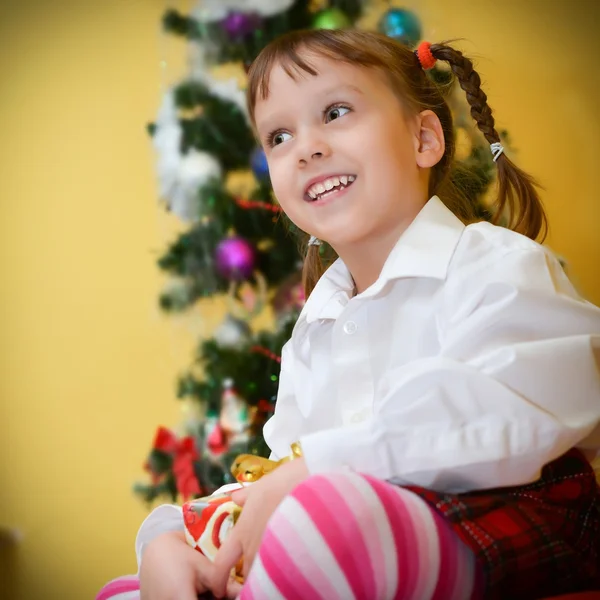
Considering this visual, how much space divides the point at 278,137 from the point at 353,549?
659 millimetres

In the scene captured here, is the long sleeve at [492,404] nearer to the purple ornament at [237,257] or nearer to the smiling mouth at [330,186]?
the smiling mouth at [330,186]

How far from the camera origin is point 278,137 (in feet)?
3.49

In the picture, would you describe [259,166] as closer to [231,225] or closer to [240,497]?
[231,225]

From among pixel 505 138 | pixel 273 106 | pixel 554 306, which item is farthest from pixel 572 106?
pixel 554 306

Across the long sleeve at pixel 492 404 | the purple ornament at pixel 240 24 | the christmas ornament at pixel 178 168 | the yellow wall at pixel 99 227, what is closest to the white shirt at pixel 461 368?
the long sleeve at pixel 492 404

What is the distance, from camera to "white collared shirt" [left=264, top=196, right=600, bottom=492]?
2.23 feet

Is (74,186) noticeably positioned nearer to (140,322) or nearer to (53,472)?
(140,322)

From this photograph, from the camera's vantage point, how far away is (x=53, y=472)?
2199mm

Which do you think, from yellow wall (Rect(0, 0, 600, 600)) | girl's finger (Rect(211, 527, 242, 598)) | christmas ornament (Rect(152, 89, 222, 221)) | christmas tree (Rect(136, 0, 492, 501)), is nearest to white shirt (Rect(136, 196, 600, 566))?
girl's finger (Rect(211, 527, 242, 598))

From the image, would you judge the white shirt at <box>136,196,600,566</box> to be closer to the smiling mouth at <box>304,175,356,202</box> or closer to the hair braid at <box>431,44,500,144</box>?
the smiling mouth at <box>304,175,356,202</box>

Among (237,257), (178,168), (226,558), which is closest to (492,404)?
(226,558)

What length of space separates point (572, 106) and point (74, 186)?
Answer: 62.3 inches

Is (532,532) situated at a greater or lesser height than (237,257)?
lesser

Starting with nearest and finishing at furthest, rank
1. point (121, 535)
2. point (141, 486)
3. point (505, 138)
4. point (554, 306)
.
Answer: point (554, 306) < point (505, 138) < point (141, 486) < point (121, 535)
